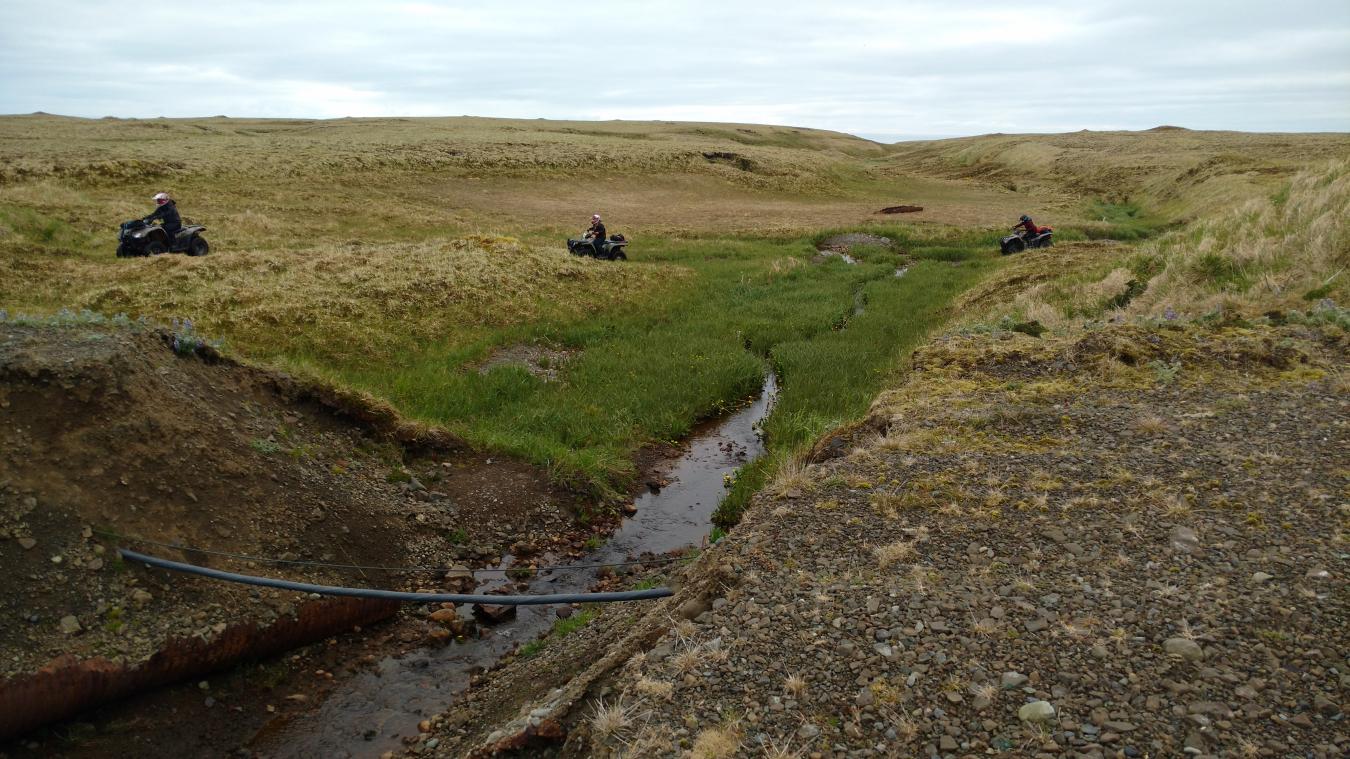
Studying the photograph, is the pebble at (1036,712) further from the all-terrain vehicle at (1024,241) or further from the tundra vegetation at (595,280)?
the all-terrain vehicle at (1024,241)

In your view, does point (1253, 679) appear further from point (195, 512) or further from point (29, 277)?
point (29, 277)

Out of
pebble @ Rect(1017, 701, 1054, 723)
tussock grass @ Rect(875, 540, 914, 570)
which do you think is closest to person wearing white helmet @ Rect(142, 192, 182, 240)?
tussock grass @ Rect(875, 540, 914, 570)

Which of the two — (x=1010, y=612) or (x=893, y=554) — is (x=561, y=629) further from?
(x=1010, y=612)

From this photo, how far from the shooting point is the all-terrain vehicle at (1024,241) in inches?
1022

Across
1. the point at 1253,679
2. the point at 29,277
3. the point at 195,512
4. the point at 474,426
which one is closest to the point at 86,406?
the point at 195,512

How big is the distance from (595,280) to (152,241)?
10945 millimetres

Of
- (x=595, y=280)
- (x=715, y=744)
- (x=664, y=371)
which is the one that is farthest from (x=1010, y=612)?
(x=595, y=280)

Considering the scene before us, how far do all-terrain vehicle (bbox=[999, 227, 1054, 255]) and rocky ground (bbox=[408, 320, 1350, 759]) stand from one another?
19579 mm

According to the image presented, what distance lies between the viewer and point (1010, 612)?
4.56 m

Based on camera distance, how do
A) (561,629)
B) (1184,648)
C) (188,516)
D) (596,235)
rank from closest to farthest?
(1184,648) → (188,516) → (561,629) → (596,235)

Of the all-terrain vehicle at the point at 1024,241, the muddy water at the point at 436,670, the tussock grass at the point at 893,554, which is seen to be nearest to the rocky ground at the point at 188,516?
the muddy water at the point at 436,670

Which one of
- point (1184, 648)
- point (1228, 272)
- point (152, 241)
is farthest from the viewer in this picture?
point (152, 241)

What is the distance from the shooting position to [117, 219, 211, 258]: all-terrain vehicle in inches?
730

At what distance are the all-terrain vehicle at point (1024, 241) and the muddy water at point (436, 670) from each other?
802 inches
